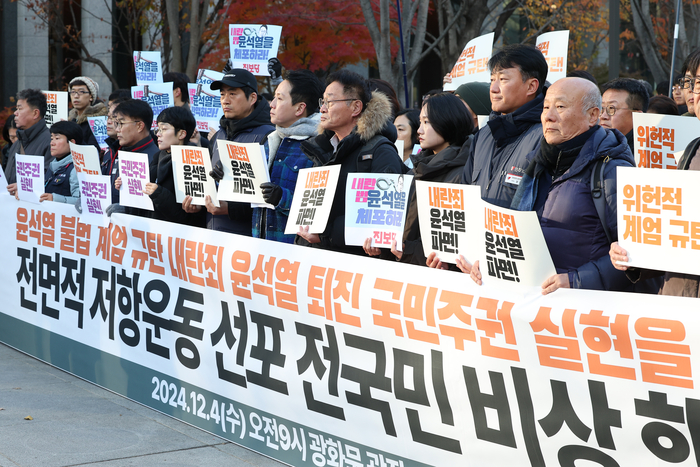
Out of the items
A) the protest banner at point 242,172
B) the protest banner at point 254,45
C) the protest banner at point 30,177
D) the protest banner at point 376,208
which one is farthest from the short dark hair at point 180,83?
the protest banner at point 376,208

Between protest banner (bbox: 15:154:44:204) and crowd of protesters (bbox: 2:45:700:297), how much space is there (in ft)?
0.42

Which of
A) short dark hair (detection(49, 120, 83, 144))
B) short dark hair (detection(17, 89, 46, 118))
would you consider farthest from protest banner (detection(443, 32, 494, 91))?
short dark hair (detection(17, 89, 46, 118))

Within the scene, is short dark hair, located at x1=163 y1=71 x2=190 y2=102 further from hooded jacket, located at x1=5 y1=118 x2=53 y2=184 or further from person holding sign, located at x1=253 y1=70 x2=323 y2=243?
person holding sign, located at x1=253 y1=70 x2=323 y2=243

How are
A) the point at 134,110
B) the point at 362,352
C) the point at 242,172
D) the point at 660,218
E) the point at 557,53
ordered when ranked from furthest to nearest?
the point at 557,53 < the point at 134,110 < the point at 242,172 < the point at 362,352 < the point at 660,218

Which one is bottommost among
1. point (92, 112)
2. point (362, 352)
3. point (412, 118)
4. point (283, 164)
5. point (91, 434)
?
point (91, 434)

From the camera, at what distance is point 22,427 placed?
4926 mm

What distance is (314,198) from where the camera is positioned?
419 centimetres

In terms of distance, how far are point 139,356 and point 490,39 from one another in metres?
4.01

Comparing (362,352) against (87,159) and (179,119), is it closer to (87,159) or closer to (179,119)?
(179,119)

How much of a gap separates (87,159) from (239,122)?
3.97ft

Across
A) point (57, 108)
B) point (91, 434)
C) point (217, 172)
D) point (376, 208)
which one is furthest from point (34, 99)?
point (376, 208)

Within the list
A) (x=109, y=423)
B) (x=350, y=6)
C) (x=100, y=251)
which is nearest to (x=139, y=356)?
(x=109, y=423)

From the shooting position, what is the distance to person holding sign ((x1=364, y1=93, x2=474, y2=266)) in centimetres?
425

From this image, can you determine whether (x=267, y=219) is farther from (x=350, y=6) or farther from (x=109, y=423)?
(x=350, y=6)
